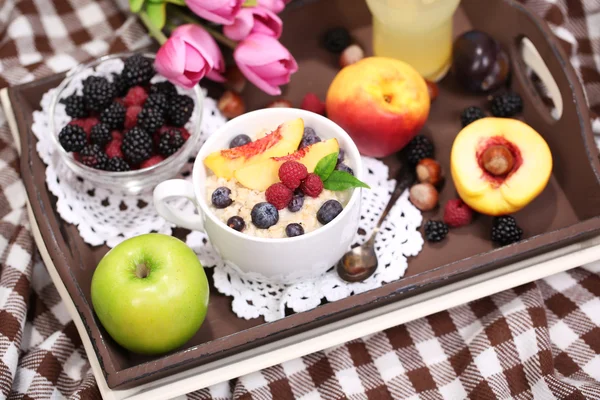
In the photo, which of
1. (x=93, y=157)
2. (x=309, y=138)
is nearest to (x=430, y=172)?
(x=309, y=138)

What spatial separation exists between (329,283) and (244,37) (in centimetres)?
59

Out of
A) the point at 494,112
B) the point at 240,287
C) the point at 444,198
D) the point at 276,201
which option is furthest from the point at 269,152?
the point at 494,112

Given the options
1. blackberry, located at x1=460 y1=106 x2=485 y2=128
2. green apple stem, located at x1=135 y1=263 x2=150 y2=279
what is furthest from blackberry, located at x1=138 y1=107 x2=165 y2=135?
blackberry, located at x1=460 y1=106 x2=485 y2=128

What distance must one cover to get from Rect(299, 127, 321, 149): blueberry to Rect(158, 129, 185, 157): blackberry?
283 mm

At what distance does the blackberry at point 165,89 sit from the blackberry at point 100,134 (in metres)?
0.15

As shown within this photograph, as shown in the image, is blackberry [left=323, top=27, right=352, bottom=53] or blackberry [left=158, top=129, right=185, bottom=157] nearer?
A: blackberry [left=158, top=129, right=185, bottom=157]

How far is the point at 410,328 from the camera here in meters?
1.42

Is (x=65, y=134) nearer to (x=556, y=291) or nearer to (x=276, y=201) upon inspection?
(x=276, y=201)

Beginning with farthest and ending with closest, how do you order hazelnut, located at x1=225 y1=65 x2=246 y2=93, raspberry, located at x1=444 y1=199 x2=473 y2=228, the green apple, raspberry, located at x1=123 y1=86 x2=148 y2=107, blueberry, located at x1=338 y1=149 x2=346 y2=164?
hazelnut, located at x1=225 y1=65 x2=246 y2=93 < raspberry, located at x1=123 y1=86 x2=148 y2=107 < raspberry, located at x1=444 y1=199 x2=473 y2=228 < blueberry, located at x1=338 y1=149 x2=346 y2=164 < the green apple

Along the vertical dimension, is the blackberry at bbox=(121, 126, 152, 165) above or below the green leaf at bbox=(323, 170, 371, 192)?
below

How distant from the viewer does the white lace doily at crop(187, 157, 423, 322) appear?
133 cm

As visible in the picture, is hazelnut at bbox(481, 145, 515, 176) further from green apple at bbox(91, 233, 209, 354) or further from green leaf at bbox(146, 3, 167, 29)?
green leaf at bbox(146, 3, 167, 29)

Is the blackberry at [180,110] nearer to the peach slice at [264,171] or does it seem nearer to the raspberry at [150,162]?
the raspberry at [150,162]

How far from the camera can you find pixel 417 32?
5.09ft
